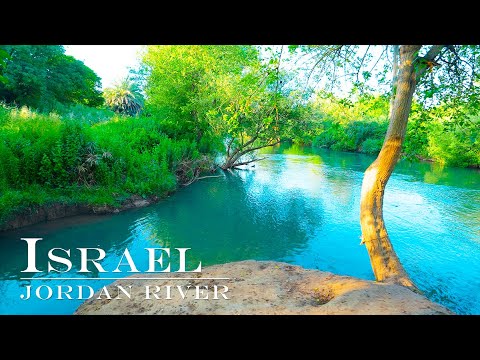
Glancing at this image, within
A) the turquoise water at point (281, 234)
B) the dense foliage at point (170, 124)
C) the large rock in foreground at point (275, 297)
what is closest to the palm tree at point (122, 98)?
the dense foliage at point (170, 124)

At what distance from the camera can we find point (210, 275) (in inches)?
235

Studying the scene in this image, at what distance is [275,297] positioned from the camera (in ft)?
15.5

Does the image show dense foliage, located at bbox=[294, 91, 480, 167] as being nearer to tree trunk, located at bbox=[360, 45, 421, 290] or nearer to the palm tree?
tree trunk, located at bbox=[360, 45, 421, 290]

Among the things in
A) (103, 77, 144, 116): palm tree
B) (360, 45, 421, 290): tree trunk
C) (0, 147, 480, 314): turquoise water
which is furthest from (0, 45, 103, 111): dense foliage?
(360, 45, 421, 290): tree trunk

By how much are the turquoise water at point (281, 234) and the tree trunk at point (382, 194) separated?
2.11 meters

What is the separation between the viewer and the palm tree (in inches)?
1417

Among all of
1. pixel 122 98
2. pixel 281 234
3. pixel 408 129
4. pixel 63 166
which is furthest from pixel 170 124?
pixel 122 98

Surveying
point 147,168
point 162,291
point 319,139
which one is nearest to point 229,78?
point 147,168

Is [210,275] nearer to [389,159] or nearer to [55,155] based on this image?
[389,159]

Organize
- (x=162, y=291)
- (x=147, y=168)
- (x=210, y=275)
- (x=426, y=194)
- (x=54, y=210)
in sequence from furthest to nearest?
(x=426, y=194) → (x=147, y=168) → (x=54, y=210) → (x=210, y=275) → (x=162, y=291)

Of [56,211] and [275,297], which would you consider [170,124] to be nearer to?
[56,211]

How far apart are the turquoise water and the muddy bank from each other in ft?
0.96

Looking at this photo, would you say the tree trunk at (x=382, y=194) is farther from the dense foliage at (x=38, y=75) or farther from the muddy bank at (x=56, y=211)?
the dense foliage at (x=38, y=75)
